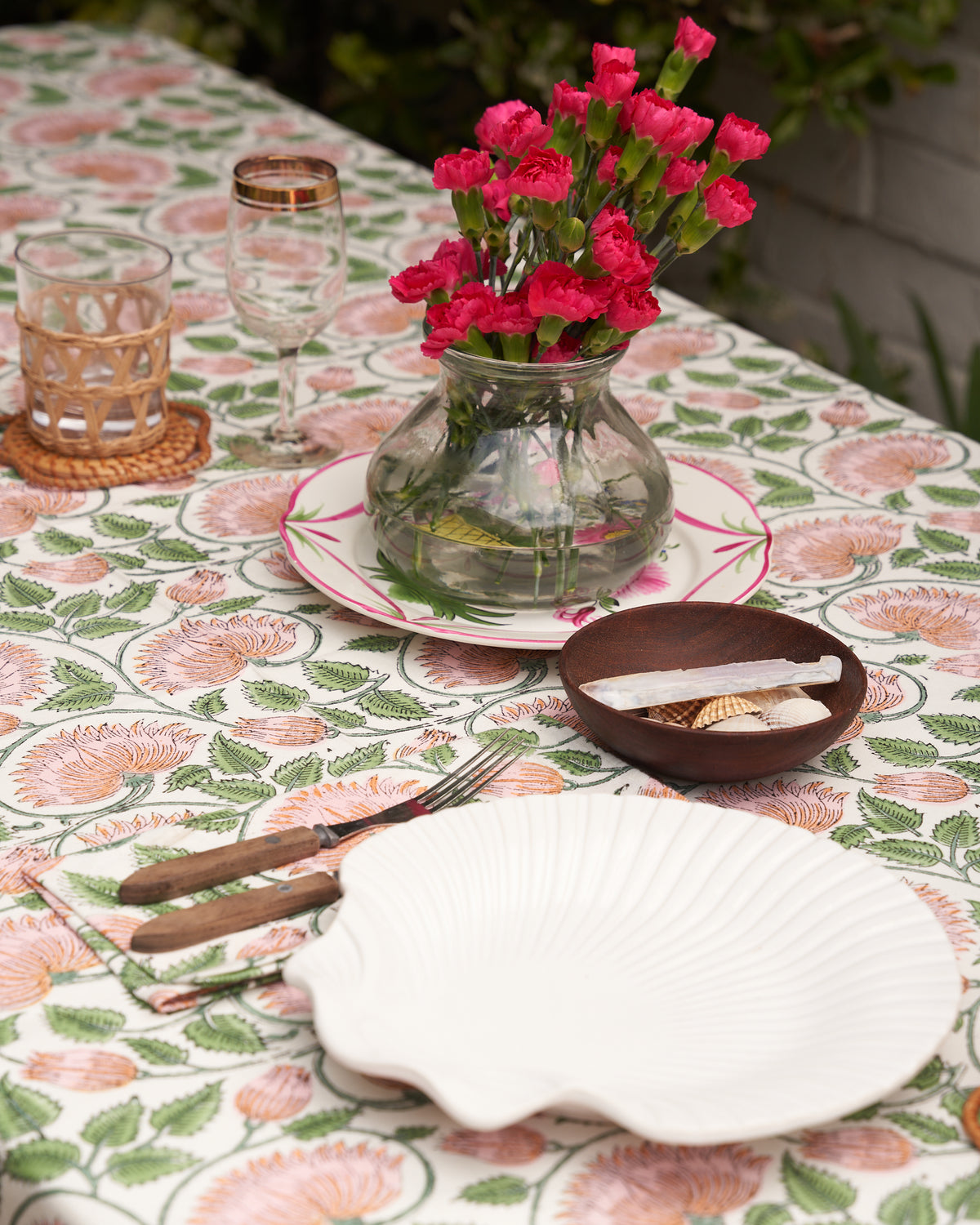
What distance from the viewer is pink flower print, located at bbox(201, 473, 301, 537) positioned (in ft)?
3.20

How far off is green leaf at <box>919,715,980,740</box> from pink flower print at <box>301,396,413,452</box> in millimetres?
513

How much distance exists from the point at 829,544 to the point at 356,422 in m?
0.41

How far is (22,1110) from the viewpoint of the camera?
0.51 metres

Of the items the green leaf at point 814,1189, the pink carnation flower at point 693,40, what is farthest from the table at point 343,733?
the pink carnation flower at point 693,40

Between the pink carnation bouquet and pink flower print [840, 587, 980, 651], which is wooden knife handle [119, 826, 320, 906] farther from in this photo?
pink flower print [840, 587, 980, 651]

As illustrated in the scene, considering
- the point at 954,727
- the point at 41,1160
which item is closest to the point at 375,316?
the point at 954,727

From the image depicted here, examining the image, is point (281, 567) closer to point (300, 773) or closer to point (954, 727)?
point (300, 773)

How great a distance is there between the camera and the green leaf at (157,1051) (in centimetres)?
54

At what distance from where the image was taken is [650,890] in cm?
60

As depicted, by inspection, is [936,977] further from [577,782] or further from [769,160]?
[769,160]

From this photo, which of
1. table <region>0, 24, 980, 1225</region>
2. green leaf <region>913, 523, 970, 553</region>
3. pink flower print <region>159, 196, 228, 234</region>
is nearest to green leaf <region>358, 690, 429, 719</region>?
table <region>0, 24, 980, 1225</region>

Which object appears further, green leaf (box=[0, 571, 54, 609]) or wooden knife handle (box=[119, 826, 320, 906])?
green leaf (box=[0, 571, 54, 609])

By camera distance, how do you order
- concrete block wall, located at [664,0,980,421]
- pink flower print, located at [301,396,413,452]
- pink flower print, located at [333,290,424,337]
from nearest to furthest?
pink flower print, located at [301,396,413,452], pink flower print, located at [333,290,424,337], concrete block wall, located at [664,0,980,421]

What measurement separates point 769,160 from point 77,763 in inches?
87.7
